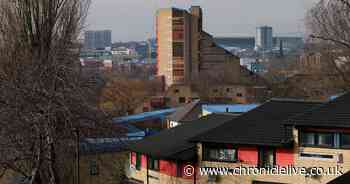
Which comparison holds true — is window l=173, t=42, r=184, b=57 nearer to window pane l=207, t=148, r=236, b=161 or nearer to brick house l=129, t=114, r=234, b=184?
brick house l=129, t=114, r=234, b=184

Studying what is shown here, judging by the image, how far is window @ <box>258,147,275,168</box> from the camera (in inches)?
731

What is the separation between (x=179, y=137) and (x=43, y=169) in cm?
718

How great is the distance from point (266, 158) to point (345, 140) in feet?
7.89

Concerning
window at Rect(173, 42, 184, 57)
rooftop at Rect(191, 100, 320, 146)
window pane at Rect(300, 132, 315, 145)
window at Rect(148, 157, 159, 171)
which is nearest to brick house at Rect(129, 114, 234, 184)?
window at Rect(148, 157, 159, 171)

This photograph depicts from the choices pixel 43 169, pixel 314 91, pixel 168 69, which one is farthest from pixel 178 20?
pixel 43 169

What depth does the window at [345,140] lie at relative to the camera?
17.4 m

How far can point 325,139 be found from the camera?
17781 mm

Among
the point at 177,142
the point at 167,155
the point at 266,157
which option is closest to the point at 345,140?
the point at 266,157

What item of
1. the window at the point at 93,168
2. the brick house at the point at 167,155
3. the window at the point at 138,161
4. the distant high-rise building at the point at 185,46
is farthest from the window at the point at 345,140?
the distant high-rise building at the point at 185,46

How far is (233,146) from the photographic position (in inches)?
752

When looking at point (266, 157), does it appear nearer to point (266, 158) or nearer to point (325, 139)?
point (266, 158)

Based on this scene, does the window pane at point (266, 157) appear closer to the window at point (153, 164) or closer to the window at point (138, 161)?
the window at point (153, 164)

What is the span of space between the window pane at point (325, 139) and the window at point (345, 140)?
0.28 m

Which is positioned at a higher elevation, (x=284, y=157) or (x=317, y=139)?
(x=317, y=139)
